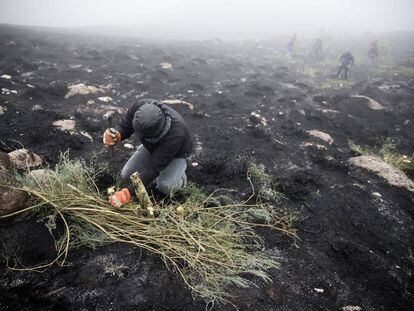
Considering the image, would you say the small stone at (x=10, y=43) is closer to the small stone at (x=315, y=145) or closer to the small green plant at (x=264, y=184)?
the small green plant at (x=264, y=184)

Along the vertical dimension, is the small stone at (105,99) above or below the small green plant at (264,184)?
above

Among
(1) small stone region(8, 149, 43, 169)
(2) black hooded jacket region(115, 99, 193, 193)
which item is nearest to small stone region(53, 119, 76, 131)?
(1) small stone region(8, 149, 43, 169)

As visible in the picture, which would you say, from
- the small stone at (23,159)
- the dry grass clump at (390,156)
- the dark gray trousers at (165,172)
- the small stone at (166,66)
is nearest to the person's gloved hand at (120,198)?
the dark gray trousers at (165,172)

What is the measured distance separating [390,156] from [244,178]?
3.26 metres

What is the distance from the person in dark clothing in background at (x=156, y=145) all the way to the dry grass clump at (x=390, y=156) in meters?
3.88

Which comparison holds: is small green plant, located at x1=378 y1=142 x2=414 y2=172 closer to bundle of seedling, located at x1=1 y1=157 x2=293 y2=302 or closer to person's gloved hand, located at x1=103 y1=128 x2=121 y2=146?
bundle of seedling, located at x1=1 y1=157 x2=293 y2=302

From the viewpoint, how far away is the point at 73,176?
117 inches

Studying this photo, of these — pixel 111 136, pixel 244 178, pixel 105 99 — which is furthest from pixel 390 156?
pixel 105 99

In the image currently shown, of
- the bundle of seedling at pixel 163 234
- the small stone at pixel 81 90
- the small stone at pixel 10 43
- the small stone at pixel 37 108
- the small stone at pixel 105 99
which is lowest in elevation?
the bundle of seedling at pixel 163 234

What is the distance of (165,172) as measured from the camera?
3340 mm

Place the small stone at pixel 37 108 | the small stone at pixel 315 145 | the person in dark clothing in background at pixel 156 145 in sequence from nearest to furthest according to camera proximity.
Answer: the person in dark clothing in background at pixel 156 145 → the small stone at pixel 315 145 → the small stone at pixel 37 108

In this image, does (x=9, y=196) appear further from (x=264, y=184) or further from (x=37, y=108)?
(x=37, y=108)

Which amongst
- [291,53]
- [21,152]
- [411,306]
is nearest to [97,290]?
[21,152]

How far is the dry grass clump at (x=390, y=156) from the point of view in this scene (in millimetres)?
4926
